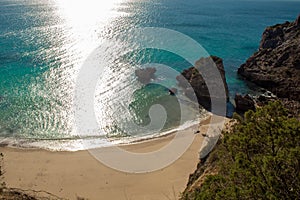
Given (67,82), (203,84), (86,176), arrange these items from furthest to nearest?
1. (67,82)
2. (203,84)
3. (86,176)

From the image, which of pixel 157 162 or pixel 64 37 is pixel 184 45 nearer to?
pixel 64 37

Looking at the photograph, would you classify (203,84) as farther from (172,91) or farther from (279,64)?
(279,64)

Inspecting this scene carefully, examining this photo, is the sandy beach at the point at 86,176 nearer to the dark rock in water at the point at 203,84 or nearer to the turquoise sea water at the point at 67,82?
the turquoise sea water at the point at 67,82

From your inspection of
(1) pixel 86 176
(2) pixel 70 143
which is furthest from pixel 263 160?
(2) pixel 70 143

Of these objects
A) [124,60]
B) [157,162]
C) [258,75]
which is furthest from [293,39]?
[157,162]

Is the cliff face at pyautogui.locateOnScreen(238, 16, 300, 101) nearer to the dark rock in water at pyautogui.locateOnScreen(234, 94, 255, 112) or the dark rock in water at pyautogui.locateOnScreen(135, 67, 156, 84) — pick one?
the dark rock in water at pyautogui.locateOnScreen(234, 94, 255, 112)

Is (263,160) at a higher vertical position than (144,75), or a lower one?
A: lower
